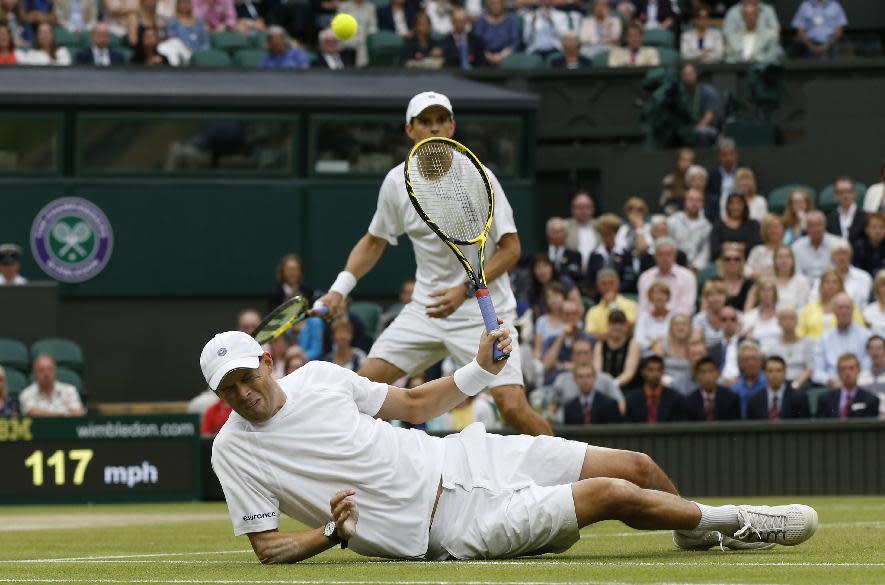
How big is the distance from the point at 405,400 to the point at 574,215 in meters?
11.7

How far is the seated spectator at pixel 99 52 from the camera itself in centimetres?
2106

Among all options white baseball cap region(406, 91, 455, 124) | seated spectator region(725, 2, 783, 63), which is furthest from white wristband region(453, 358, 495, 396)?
seated spectator region(725, 2, 783, 63)

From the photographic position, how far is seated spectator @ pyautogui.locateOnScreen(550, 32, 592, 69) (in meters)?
21.7

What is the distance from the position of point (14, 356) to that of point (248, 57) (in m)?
5.50

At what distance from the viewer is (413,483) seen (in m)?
7.73

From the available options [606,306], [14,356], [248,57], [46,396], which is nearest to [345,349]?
[606,306]

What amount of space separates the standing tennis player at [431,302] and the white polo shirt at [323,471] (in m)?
2.45

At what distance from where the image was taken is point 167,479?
53.9ft

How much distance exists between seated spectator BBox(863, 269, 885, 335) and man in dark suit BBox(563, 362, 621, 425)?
8.06ft

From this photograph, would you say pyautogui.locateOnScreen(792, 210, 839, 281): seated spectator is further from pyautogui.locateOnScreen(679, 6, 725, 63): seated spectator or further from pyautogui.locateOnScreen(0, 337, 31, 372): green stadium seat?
pyautogui.locateOnScreen(0, 337, 31, 372): green stadium seat

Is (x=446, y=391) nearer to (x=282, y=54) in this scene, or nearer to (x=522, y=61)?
(x=282, y=54)

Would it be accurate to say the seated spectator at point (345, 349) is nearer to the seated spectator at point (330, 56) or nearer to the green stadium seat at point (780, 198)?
the green stadium seat at point (780, 198)

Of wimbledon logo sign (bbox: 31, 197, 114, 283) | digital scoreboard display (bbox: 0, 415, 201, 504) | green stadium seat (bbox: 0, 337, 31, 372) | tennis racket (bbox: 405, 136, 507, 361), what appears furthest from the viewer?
wimbledon logo sign (bbox: 31, 197, 114, 283)

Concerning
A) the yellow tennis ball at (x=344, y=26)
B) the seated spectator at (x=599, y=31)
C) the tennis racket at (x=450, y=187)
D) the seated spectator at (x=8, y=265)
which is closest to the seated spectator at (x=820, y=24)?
the seated spectator at (x=599, y=31)
